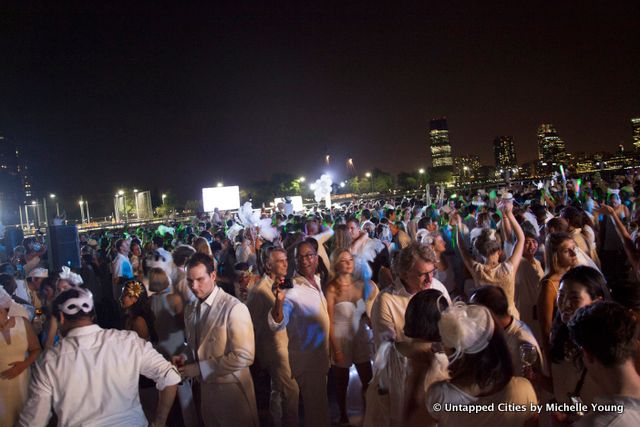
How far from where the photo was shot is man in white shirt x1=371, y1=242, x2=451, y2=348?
3.93 m

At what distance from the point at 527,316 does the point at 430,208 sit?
9104 mm

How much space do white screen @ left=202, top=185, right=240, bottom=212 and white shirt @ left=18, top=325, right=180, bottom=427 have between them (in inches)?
1075

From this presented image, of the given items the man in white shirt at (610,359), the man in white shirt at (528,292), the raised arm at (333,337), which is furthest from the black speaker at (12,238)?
the man in white shirt at (610,359)

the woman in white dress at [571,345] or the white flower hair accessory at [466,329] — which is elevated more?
the white flower hair accessory at [466,329]

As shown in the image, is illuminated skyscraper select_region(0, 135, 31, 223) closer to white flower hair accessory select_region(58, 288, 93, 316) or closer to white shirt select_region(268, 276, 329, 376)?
white shirt select_region(268, 276, 329, 376)

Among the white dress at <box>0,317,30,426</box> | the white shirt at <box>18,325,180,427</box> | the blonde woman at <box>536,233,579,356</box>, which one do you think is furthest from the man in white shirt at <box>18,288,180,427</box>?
the blonde woman at <box>536,233,579,356</box>

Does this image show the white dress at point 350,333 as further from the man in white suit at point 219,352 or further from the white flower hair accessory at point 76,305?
the white flower hair accessory at point 76,305

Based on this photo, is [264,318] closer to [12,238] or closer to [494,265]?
[494,265]

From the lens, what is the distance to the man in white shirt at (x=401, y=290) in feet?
12.9

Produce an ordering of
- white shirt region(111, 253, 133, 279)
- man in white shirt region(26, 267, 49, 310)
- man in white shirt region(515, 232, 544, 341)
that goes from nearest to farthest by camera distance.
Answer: man in white shirt region(515, 232, 544, 341) < man in white shirt region(26, 267, 49, 310) < white shirt region(111, 253, 133, 279)

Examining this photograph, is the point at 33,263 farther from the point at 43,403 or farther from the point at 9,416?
the point at 43,403

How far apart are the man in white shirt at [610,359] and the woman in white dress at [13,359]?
4.62 meters

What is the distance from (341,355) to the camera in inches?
208

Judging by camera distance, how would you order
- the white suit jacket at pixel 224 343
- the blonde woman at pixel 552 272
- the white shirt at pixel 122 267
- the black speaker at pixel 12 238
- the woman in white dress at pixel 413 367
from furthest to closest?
the black speaker at pixel 12 238 < the white shirt at pixel 122 267 < the blonde woman at pixel 552 272 < the white suit jacket at pixel 224 343 < the woman in white dress at pixel 413 367
